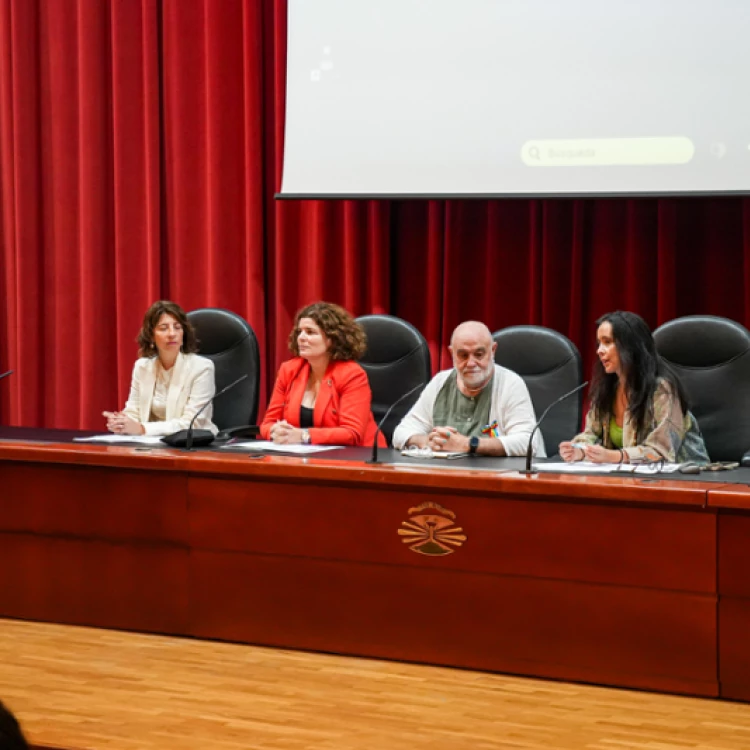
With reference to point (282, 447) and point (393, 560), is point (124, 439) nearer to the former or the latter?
point (282, 447)

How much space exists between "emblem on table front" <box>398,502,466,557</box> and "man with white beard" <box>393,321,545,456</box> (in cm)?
46

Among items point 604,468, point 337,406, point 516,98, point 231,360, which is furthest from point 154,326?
point 604,468

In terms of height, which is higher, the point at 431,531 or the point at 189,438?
the point at 189,438

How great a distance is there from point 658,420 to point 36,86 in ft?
11.3

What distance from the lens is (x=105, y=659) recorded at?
9.31 ft

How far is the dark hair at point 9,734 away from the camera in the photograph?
0.76m

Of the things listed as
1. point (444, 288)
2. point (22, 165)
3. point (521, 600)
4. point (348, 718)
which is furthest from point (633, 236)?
point (22, 165)

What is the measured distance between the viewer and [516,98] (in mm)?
4023

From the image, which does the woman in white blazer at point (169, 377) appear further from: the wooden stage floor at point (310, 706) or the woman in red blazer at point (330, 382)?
the wooden stage floor at point (310, 706)

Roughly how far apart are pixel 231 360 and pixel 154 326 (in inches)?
11.3

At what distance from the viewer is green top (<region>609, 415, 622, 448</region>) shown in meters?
3.13

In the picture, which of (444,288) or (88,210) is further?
(88,210)

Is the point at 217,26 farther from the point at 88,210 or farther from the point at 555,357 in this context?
the point at 555,357

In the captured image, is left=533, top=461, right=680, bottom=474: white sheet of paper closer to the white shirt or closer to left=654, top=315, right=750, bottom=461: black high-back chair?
the white shirt
